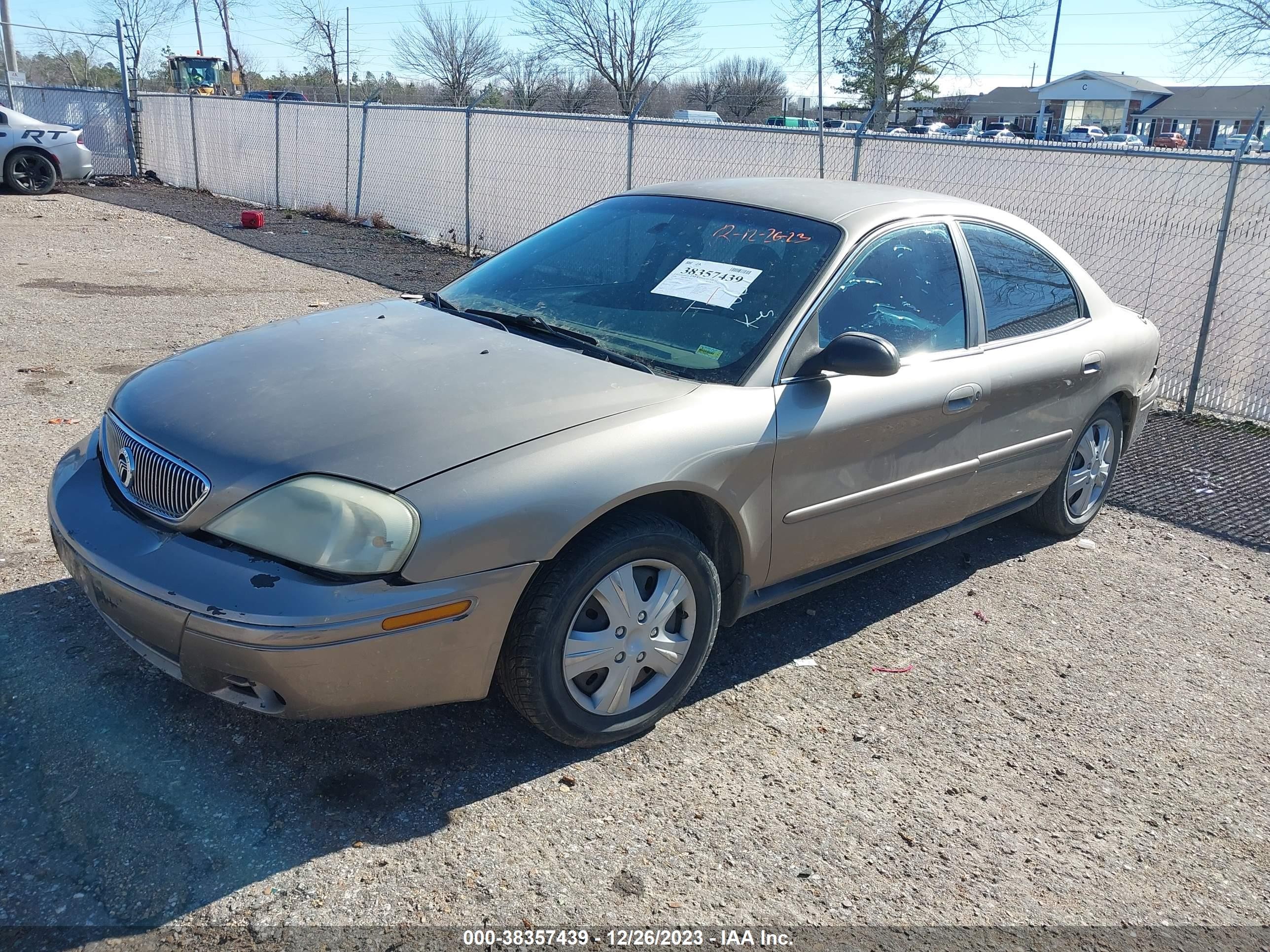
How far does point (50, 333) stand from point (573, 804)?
6.79 meters

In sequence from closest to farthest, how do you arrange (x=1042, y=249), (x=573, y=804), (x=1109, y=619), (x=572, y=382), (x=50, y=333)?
(x=573, y=804), (x=572, y=382), (x=1109, y=619), (x=1042, y=249), (x=50, y=333)

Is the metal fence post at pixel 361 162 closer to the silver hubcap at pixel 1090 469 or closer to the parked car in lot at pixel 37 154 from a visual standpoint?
the parked car in lot at pixel 37 154

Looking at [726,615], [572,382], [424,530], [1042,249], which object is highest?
[1042,249]

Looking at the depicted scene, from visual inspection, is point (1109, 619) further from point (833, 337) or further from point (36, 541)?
point (36, 541)

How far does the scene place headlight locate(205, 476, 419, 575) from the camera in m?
2.58

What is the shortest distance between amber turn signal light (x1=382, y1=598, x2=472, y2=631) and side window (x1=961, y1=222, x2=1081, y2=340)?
2598mm

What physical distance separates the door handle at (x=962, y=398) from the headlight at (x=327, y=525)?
2.21 metres

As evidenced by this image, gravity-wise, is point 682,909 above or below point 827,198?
below

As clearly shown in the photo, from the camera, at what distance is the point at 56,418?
5.75 meters

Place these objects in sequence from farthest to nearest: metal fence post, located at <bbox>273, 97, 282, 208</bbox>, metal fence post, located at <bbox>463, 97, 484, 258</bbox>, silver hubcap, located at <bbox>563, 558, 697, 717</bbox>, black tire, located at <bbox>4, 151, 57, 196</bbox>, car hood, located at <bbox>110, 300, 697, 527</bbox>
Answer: metal fence post, located at <bbox>273, 97, 282, 208</bbox>, black tire, located at <bbox>4, 151, 57, 196</bbox>, metal fence post, located at <bbox>463, 97, 484, 258</bbox>, silver hubcap, located at <bbox>563, 558, 697, 717</bbox>, car hood, located at <bbox>110, 300, 697, 527</bbox>

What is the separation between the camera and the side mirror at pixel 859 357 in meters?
3.37

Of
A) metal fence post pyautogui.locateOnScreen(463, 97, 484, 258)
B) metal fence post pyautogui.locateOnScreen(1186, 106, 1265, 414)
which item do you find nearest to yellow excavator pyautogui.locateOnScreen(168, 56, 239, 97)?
metal fence post pyautogui.locateOnScreen(463, 97, 484, 258)

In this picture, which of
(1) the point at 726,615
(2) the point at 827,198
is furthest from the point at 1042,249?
(1) the point at 726,615

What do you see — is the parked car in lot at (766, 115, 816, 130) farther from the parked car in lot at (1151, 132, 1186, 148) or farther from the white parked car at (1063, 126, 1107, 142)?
the parked car in lot at (1151, 132, 1186, 148)
